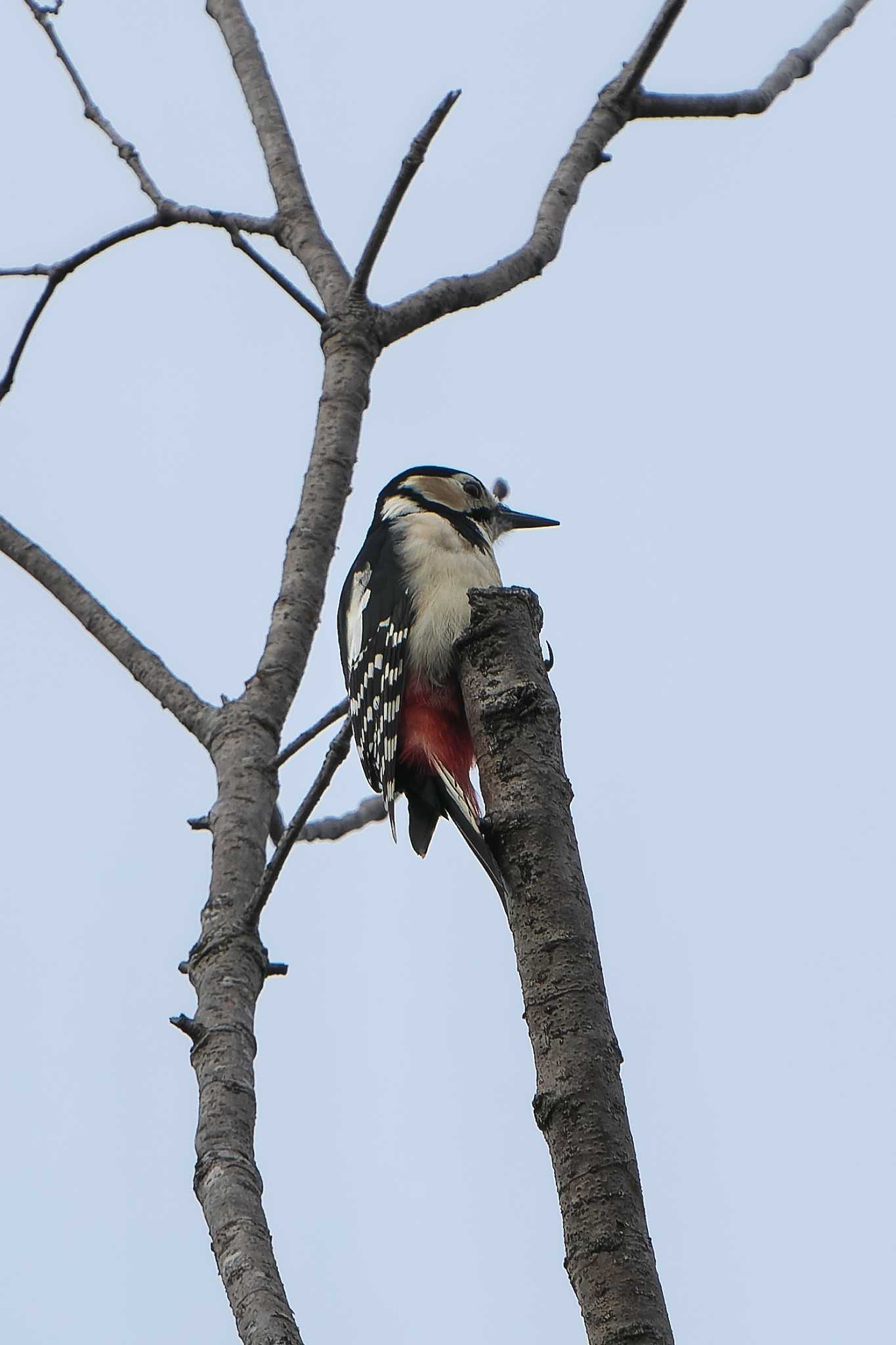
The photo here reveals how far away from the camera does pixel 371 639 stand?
366 cm

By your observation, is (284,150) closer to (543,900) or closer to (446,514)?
(446,514)

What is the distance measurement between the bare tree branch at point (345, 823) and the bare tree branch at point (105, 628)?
1.31ft

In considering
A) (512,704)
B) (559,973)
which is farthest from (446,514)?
(559,973)

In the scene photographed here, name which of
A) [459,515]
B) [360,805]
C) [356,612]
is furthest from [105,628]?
[459,515]

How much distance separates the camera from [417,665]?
349 centimetres

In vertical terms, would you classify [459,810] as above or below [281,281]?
below

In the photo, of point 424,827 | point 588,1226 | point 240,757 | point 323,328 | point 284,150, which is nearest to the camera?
point 588,1226

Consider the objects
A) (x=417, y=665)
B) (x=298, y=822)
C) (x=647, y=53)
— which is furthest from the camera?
(x=647, y=53)

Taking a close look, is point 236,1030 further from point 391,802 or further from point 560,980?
point 391,802

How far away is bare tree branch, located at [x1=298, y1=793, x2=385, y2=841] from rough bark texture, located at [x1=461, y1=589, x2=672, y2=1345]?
1.20m

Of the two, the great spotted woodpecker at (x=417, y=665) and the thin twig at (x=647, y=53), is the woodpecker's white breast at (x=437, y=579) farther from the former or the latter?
the thin twig at (x=647, y=53)

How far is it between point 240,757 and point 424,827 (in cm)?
96

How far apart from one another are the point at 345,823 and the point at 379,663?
1.66 feet

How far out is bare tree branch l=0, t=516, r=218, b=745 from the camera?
2.89 m
